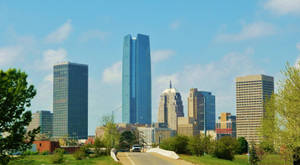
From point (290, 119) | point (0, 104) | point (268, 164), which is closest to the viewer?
point (0, 104)

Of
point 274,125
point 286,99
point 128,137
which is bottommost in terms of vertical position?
point 128,137

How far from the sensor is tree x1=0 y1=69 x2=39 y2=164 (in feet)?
52.7

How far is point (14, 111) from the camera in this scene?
54.4 ft

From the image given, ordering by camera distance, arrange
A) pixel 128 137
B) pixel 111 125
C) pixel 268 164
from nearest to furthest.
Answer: pixel 268 164 < pixel 111 125 < pixel 128 137

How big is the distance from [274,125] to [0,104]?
2876 centimetres

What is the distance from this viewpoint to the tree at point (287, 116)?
34219 millimetres

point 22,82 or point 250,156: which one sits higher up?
point 22,82

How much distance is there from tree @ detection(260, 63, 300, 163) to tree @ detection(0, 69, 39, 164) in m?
24.5

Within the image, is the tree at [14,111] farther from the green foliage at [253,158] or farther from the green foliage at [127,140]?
the green foliage at [127,140]

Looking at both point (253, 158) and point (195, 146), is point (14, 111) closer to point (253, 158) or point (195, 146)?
point (195, 146)

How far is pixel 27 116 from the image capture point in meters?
16.9

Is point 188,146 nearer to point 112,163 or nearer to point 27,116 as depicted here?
point 112,163

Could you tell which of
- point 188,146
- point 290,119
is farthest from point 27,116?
point 188,146

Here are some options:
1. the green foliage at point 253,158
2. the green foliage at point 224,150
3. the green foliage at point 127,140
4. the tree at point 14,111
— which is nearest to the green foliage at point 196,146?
the green foliage at point 224,150
